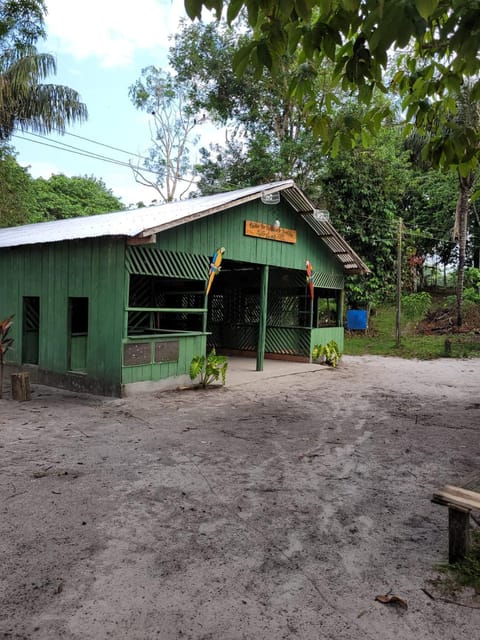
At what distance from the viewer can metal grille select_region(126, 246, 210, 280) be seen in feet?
28.2

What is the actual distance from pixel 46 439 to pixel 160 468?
187 cm

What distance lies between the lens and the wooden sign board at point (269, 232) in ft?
37.1

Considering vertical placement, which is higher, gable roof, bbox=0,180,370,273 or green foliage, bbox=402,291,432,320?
gable roof, bbox=0,180,370,273

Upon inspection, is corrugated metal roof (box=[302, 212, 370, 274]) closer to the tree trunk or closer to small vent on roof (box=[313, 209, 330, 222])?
small vent on roof (box=[313, 209, 330, 222])

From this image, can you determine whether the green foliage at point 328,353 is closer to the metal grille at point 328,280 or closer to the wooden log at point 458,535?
the metal grille at point 328,280

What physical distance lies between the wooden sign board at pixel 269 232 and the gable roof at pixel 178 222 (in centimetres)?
64

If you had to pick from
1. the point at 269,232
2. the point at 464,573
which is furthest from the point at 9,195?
the point at 464,573

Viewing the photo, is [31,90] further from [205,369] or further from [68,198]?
[68,198]

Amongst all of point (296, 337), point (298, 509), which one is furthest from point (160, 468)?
point (296, 337)

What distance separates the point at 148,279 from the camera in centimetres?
1301

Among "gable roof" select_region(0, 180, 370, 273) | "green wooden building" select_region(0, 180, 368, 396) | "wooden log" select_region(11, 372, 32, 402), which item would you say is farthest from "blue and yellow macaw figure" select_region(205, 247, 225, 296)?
"wooden log" select_region(11, 372, 32, 402)

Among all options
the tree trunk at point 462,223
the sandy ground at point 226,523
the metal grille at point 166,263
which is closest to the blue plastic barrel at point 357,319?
the tree trunk at point 462,223

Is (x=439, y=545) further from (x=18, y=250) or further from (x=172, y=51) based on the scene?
(x=172, y=51)

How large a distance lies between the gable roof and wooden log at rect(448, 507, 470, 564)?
249 inches
